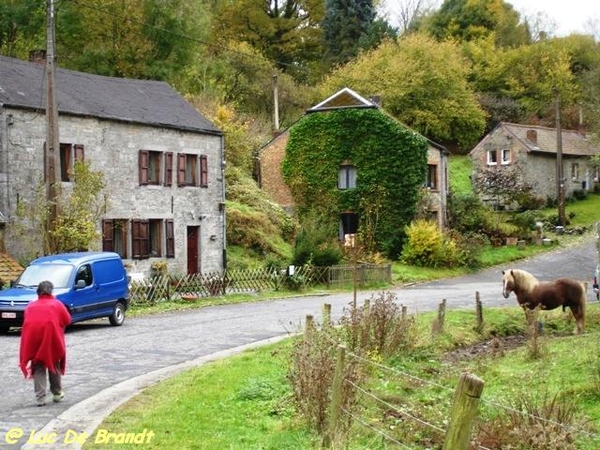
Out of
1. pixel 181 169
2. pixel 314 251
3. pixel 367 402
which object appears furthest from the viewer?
pixel 314 251

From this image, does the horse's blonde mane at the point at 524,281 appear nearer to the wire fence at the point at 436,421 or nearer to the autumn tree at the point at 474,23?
the wire fence at the point at 436,421

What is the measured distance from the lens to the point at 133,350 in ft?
61.1

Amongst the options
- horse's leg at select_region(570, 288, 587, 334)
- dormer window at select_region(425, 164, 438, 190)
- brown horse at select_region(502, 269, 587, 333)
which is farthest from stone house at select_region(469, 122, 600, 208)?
horse's leg at select_region(570, 288, 587, 334)

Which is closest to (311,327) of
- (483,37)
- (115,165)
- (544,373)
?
(544,373)

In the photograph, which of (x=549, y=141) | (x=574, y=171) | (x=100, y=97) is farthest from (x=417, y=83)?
(x=100, y=97)

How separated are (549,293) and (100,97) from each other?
2101cm

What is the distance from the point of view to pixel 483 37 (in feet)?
270

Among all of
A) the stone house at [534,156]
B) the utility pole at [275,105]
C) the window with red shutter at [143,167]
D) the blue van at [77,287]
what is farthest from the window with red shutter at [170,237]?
the stone house at [534,156]

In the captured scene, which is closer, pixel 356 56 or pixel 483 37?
pixel 356 56

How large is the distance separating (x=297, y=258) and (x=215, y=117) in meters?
14.7

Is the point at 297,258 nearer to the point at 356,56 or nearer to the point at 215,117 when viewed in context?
the point at 215,117

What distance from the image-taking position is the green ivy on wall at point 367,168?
153 feet

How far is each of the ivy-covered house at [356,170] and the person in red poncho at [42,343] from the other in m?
34.8

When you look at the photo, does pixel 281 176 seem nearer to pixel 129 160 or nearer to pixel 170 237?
pixel 170 237
